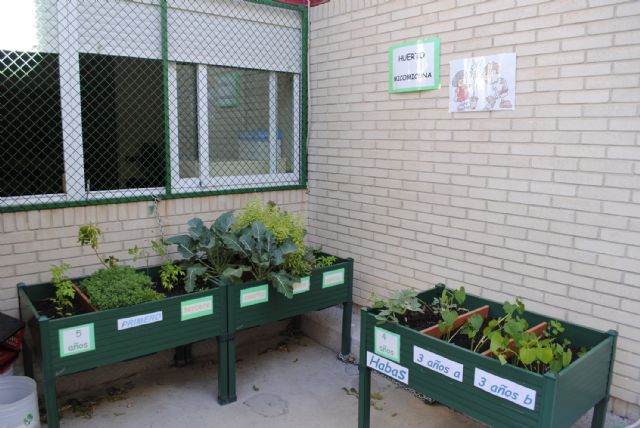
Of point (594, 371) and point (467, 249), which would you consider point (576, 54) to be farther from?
point (594, 371)

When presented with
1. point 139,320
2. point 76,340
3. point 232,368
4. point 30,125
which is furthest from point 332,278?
point 30,125

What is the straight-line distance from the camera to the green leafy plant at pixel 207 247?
3850 millimetres

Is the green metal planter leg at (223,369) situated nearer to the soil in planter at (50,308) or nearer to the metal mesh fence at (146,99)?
the soil in planter at (50,308)

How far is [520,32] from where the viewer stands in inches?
137

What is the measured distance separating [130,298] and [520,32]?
3042 millimetres

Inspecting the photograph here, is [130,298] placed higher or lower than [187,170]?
lower

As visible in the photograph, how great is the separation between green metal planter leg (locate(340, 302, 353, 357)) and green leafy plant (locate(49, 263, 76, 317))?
6.94 ft

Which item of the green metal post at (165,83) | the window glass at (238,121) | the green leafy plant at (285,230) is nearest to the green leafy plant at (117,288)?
the green leafy plant at (285,230)

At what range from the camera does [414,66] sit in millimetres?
4125

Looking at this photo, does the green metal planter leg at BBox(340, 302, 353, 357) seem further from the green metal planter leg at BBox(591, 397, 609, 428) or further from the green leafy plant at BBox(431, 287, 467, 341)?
the green metal planter leg at BBox(591, 397, 609, 428)

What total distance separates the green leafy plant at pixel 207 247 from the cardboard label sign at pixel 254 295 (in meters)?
0.25

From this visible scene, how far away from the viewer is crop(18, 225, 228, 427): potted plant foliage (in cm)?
311

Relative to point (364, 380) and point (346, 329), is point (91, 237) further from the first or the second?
point (346, 329)

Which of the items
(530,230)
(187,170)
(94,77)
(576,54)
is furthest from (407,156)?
(94,77)
